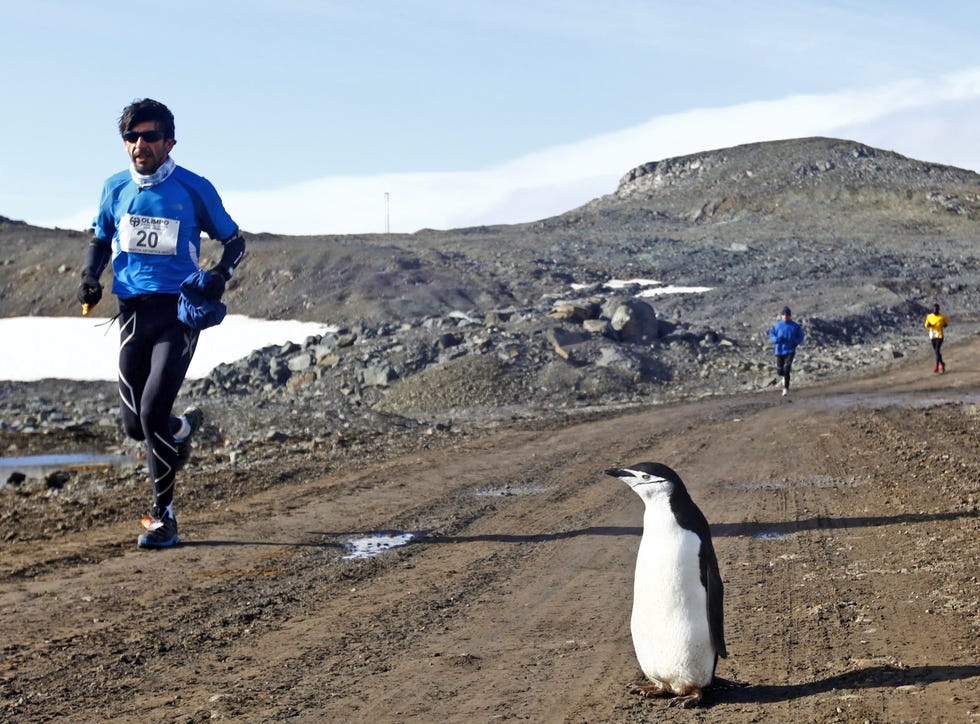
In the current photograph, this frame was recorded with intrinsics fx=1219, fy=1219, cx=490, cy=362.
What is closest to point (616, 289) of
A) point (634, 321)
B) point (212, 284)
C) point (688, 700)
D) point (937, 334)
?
point (634, 321)

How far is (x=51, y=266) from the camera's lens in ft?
172

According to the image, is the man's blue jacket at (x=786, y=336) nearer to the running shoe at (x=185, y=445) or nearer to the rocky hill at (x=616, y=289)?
the rocky hill at (x=616, y=289)

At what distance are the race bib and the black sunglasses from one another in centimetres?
52

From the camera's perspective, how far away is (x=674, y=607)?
4.50 m

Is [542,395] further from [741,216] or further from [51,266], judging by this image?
[741,216]

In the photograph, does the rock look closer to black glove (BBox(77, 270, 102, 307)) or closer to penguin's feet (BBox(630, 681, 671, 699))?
black glove (BBox(77, 270, 102, 307))

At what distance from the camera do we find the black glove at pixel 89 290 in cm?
837

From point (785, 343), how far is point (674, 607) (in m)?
19.8

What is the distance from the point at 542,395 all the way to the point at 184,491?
46.4 feet

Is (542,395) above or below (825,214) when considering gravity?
below

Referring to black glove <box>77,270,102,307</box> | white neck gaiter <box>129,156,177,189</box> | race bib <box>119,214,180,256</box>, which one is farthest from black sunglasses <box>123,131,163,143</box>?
black glove <box>77,270,102,307</box>

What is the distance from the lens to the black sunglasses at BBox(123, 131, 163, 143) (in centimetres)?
825

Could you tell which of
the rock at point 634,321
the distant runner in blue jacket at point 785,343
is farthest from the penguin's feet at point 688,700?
the rock at point 634,321

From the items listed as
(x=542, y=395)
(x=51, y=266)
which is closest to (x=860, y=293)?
(x=542, y=395)
